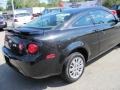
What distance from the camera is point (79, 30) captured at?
171 inches

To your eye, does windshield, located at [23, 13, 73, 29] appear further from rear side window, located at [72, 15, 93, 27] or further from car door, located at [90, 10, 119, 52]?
car door, located at [90, 10, 119, 52]

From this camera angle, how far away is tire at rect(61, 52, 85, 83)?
4133 millimetres

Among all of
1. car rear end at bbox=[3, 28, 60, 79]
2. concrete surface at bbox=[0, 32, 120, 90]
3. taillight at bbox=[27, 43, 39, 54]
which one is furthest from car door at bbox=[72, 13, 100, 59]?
taillight at bbox=[27, 43, 39, 54]

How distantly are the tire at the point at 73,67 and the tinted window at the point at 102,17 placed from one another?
1.10 meters

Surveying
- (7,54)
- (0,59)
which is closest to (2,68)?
(0,59)

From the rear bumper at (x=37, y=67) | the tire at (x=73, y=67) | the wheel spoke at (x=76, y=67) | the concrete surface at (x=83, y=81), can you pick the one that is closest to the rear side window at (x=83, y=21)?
the tire at (x=73, y=67)

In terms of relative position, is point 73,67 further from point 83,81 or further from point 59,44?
point 59,44

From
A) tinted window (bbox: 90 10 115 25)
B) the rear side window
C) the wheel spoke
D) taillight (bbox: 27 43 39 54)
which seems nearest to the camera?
taillight (bbox: 27 43 39 54)

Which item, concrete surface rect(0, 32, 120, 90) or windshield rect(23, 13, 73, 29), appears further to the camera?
windshield rect(23, 13, 73, 29)

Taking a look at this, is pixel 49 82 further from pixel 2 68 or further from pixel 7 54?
pixel 2 68

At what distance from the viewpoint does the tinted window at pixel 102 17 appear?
4.93 m

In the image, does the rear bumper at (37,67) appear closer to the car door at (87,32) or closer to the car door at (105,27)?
the car door at (87,32)

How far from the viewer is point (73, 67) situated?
4324 mm

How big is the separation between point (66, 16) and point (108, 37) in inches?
61.3
